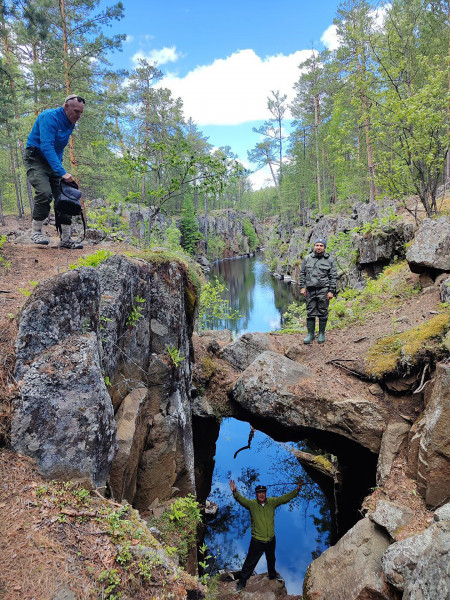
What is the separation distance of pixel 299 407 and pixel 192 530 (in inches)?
113

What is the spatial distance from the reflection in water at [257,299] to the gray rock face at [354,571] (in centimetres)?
1575

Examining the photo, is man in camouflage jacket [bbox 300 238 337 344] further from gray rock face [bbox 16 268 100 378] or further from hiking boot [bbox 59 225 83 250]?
gray rock face [bbox 16 268 100 378]

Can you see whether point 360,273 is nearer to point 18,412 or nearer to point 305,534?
point 305,534

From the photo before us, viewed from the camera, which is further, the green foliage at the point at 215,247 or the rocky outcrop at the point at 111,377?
the green foliage at the point at 215,247

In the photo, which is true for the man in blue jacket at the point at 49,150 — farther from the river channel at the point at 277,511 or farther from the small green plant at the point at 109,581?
the river channel at the point at 277,511

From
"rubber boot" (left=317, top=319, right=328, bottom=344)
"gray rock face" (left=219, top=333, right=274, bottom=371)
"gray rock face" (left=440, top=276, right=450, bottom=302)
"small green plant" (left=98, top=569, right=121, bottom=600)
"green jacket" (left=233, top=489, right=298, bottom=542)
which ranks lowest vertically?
"green jacket" (left=233, top=489, right=298, bottom=542)

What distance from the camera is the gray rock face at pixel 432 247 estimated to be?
26.6ft

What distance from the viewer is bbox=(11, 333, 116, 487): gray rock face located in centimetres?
299

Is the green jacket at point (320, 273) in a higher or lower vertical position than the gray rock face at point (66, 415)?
higher

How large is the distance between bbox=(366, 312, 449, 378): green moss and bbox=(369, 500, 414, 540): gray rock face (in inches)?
91.5

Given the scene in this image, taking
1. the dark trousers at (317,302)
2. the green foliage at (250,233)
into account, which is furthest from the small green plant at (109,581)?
the green foliage at (250,233)

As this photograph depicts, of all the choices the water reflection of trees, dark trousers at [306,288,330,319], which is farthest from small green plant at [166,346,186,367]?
the water reflection of trees

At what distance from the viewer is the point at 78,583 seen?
91.1 inches

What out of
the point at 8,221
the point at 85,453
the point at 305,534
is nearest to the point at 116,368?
the point at 85,453
